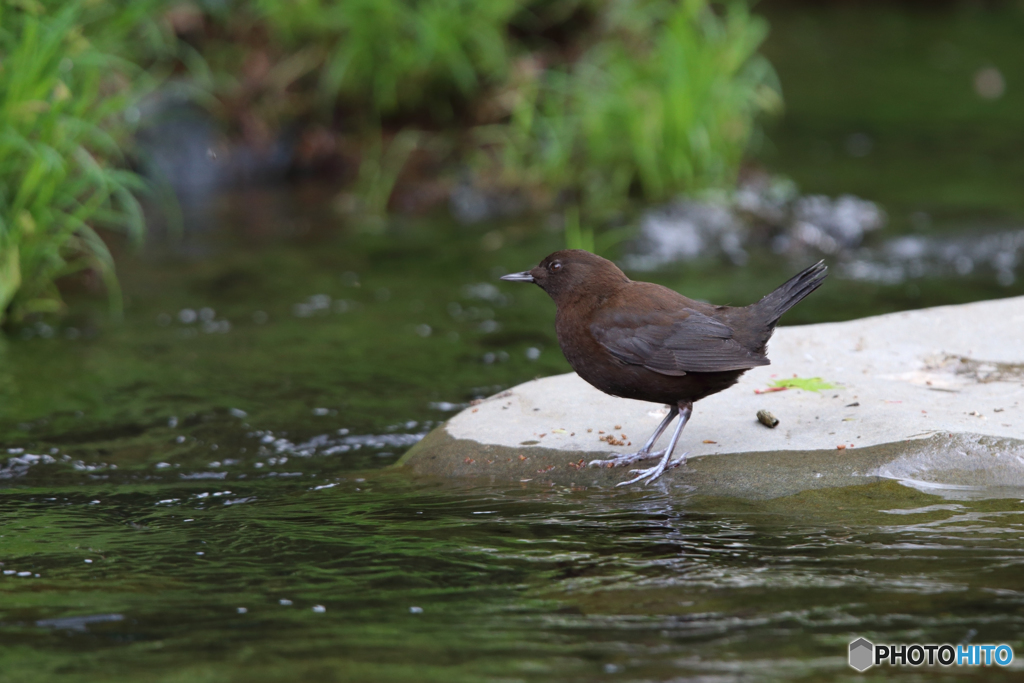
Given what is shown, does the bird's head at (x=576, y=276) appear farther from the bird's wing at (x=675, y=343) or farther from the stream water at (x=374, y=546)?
the stream water at (x=374, y=546)

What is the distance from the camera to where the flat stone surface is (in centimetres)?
345

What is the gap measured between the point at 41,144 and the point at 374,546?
345 cm

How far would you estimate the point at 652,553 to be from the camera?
3.02 metres

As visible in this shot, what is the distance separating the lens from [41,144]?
5457 millimetres

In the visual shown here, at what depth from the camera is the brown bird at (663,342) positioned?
11.9ft

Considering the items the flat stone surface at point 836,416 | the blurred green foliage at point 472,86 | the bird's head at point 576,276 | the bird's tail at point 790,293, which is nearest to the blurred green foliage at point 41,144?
the blurred green foliage at point 472,86

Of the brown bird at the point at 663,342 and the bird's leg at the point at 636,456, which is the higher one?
the brown bird at the point at 663,342

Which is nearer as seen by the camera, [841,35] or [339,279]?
[339,279]

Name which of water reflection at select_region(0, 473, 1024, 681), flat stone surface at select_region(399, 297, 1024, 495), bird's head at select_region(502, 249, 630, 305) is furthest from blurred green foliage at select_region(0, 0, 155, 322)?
flat stone surface at select_region(399, 297, 1024, 495)

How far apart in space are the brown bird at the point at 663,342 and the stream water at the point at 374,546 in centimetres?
36

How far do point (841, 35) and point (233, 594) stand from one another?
15.7 m

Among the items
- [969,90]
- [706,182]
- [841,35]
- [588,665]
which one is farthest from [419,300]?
[841,35]

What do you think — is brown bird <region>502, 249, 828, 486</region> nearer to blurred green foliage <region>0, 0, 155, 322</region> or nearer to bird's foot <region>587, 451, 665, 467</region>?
bird's foot <region>587, 451, 665, 467</region>

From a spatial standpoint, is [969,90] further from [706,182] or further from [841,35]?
[706,182]
